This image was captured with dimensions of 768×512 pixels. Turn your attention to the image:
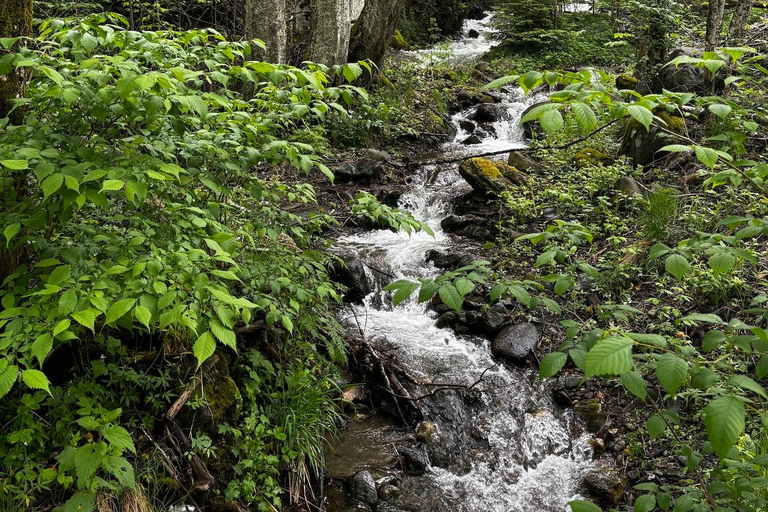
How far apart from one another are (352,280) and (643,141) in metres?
4.99

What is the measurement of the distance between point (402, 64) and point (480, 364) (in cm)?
1010

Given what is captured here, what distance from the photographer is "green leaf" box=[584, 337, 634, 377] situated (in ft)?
5.06

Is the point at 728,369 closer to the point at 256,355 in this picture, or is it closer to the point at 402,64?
the point at 256,355

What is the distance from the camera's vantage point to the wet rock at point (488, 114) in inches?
474

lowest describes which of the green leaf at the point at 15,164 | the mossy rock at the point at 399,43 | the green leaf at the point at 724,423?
the green leaf at the point at 724,423

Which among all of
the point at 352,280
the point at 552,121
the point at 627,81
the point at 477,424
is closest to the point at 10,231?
the point at 552,121

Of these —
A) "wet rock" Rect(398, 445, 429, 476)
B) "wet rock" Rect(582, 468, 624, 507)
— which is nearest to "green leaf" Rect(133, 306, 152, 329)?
"wet rock" Rect(398, 445, 429, 476)

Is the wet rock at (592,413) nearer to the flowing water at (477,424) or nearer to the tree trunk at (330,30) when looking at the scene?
the flowing water at (477,424)

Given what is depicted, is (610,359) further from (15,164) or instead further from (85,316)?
(15,164)

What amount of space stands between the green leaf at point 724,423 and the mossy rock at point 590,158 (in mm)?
6906

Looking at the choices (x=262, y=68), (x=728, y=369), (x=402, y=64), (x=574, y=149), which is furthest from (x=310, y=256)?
(x=402, y=64)

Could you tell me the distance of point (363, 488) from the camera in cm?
395

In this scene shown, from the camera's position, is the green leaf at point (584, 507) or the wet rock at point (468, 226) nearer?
the green leaf at point (584, 507)

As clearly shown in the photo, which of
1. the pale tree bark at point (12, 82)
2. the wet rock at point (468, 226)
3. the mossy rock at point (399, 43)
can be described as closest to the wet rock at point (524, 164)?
the wet rock at point (468, 226)
